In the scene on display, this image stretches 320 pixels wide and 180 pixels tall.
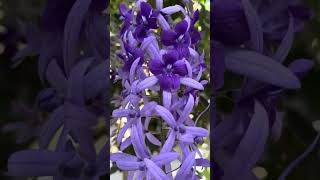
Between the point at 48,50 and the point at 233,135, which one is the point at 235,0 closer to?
the point at 233,135

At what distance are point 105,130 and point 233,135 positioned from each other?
251mm

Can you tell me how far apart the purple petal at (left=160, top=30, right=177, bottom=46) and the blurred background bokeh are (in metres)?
0.15

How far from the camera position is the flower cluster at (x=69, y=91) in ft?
2.44

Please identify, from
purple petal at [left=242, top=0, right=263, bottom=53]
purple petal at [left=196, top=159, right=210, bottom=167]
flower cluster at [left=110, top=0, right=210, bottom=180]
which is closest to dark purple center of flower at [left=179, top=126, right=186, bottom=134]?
flower cluster at [left=110, top=0, right=210, bottom=180]

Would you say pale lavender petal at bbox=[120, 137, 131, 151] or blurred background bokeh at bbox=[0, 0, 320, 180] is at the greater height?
blurred background bokeh at bbox=[0, 0, 320, 180]

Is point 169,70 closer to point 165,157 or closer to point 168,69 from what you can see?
point 168,69

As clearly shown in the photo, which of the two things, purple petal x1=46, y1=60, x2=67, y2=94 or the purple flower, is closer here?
the purple flower

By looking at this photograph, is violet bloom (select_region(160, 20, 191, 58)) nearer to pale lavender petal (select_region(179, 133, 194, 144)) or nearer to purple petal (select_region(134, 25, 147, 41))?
purple petal (select_region(134, 25, 147, 41))

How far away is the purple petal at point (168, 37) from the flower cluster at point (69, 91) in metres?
0.14

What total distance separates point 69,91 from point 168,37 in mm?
227

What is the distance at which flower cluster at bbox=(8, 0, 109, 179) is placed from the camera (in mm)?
745

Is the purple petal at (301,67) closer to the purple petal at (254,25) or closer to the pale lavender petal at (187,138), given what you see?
the purple petal at (254,25)

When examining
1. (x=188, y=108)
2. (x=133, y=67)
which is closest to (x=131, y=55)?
(x=133, y=67)

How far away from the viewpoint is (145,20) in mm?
683
